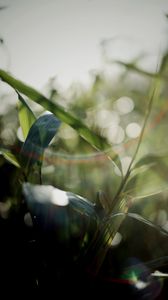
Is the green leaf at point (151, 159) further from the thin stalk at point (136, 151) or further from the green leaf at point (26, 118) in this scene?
the green leaf at point (26, 118)

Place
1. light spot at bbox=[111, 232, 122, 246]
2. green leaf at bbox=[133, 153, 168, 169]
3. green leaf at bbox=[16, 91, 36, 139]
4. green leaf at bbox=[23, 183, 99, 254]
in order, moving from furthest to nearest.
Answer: light spot at bbox=[111, 232, 122, 246] < green leaf at bbox=[16, 91, 36, 139] < green leaf at bbox=[133, 153, 168, 169] < green leaf at bbox=[23, 183, 99, 254]

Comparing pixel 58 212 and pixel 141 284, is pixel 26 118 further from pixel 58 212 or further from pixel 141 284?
pixel 141 284

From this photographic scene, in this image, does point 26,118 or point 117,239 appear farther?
point 117,239

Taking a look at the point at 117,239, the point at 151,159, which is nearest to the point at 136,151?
the point at 151,159

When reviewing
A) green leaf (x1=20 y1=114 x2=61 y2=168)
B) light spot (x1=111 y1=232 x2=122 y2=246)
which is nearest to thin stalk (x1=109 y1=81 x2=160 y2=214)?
green leaf (x1=20 y1=114 x2=61 y2=168)

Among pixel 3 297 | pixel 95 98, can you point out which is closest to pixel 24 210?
pixel 3 297

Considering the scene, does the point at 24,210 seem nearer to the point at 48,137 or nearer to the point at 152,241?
the point at 48,137

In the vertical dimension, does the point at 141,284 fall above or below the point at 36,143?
below

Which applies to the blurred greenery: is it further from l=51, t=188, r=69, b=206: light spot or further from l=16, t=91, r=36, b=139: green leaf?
l=51, t=188, r=69, b=206: light spot
